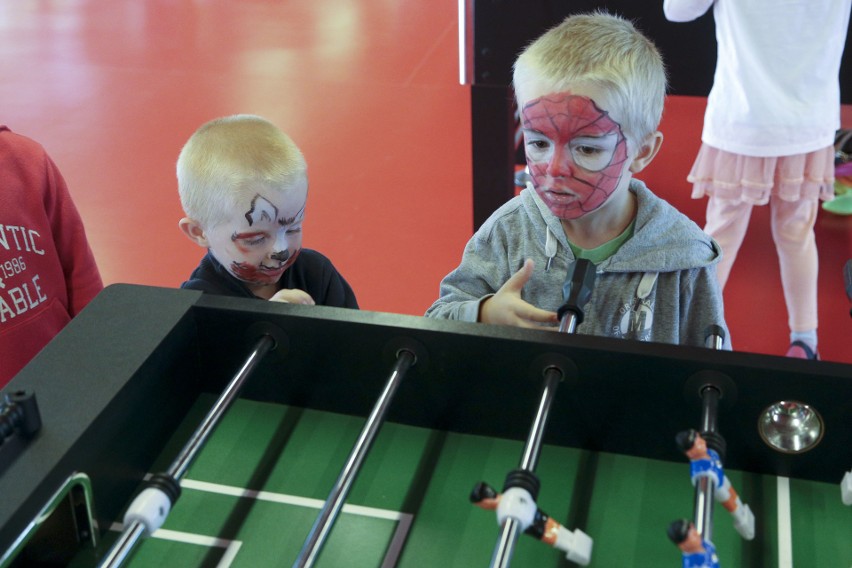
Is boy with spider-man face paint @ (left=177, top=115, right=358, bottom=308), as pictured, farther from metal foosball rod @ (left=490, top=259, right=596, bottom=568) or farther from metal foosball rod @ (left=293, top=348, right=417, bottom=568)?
metal foosball rod @ (left=490, top=259, right=596, bottom=568)

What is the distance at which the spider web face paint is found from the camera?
4.81 feet

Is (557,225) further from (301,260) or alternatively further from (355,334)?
(355,334)

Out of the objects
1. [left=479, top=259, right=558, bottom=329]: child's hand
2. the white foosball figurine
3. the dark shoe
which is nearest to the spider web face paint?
[left=479, top=259, right=558, bottom=329]: child's hand

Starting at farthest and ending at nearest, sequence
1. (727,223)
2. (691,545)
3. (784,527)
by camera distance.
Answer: (727,223) → (784,527) → (691,545)

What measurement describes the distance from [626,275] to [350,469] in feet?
2.36

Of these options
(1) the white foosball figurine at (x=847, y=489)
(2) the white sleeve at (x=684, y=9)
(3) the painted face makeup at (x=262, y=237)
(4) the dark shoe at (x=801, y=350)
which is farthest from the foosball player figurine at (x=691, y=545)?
(4) the dark shoe at (x=801, y=350)

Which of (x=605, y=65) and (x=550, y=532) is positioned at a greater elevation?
(x=605, y=65)

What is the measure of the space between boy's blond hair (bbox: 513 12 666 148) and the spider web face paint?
0.03 m

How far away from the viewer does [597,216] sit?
1595 mm

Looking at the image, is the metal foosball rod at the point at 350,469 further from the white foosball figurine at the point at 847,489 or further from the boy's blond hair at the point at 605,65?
the boy's blond hair at the point at 605,65

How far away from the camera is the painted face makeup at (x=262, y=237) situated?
1490 mm

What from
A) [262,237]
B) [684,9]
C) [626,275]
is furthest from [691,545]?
[684,9]

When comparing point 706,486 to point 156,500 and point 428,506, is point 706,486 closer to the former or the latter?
point 428,506

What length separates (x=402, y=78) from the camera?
4.18 metres
